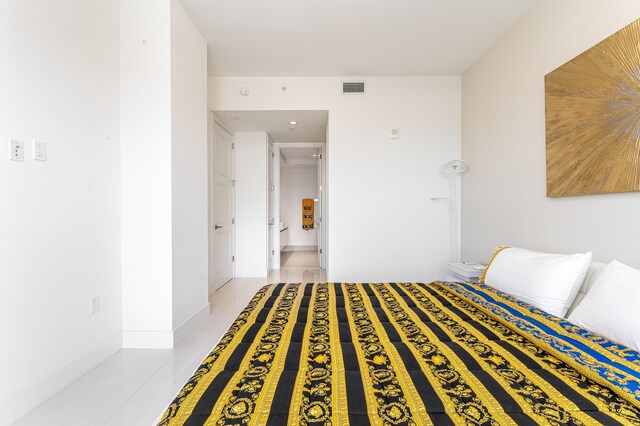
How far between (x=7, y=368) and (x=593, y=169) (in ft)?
11.8

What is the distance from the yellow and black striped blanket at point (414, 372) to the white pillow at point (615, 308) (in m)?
0.12

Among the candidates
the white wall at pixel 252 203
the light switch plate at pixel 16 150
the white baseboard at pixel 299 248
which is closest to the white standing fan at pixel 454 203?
the white wall at pixel 252 203

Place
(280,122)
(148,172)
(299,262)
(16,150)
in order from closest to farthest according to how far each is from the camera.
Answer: (16,150), (148,172), (280,122), (299,262)

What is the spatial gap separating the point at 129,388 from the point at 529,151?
3489 mm

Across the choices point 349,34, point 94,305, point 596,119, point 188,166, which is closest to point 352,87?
point 349,34

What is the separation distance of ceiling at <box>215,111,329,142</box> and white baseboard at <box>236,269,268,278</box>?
90.1 inches

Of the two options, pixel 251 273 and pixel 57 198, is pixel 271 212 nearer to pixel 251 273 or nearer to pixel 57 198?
pixel 251 273

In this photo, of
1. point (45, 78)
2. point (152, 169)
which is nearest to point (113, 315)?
point (152, 169)

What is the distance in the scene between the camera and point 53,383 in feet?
5.82

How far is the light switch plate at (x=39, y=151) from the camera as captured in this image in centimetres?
169

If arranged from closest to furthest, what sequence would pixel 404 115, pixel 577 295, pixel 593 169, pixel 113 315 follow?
1. pixel 577 295
2. pixel 593 169
3. pixel 113 315
4. pixel 404 115

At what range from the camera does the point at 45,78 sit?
177cm

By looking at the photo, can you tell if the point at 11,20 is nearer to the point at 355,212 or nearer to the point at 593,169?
the point at 355,212

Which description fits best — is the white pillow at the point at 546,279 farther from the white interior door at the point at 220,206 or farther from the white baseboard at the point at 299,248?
the white baseboard at the point at 299,248
